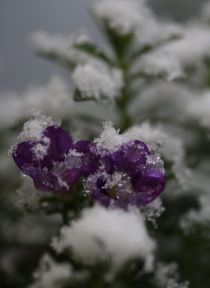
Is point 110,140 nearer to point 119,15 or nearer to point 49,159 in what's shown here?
point 49,159

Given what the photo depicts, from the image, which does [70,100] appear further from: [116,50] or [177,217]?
[177,217]

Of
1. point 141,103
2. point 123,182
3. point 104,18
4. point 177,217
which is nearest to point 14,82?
point 141,103

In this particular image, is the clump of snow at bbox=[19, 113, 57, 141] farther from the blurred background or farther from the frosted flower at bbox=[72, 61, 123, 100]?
the blurred background

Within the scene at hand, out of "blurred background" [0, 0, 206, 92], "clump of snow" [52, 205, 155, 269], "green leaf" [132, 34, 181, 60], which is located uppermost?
"blurred background" [0, 0, 206, 92]

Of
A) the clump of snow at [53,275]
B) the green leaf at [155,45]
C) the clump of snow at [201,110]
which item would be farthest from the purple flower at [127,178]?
the green leaf at [155,45]

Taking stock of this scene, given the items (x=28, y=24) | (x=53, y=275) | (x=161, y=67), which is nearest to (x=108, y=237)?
(x=53, y=275)

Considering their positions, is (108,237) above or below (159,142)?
below

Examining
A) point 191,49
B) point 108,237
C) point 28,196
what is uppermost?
point 191,49

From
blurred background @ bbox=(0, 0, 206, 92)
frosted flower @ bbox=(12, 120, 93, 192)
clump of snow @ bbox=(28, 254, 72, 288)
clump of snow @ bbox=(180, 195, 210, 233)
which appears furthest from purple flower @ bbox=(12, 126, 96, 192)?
blurred background @ bbox=(0, 0, 206, 92)
